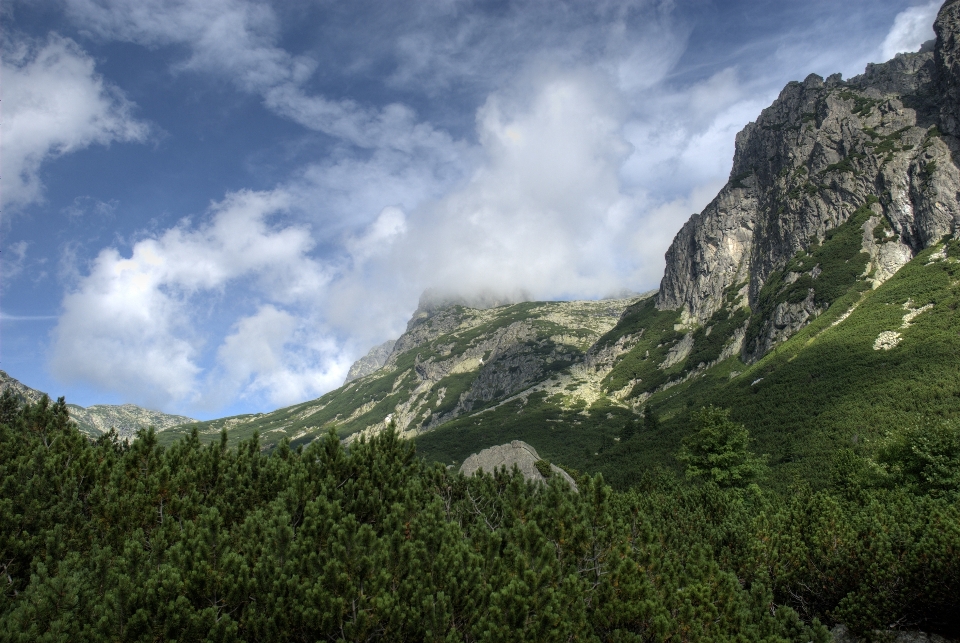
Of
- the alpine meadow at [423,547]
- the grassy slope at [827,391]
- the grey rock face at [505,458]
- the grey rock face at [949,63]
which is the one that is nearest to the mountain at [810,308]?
the grassy slope at [827,391]

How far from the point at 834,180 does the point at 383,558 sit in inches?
6929

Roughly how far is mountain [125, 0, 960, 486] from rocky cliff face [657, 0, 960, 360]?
0.44 meters

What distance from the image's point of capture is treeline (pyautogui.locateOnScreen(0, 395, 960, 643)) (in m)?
7.88

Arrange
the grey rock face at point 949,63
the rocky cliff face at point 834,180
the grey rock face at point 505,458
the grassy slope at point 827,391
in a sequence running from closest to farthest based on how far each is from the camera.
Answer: the grey rock face at point 505,458, the grassy slope at point 827,391, the rocky cliff face at point 834,180, the grey rock face at point 949,63

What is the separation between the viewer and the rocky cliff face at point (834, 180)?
11681cm

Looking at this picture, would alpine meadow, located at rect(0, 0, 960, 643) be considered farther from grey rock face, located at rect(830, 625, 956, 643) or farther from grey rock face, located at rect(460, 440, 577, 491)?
grey rock face, located at rect(460, 440, 577, 491)

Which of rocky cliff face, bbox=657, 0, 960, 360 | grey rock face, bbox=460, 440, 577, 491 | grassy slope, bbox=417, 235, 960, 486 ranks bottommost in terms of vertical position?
grassy slope, bbox=417, 235, 960, 486

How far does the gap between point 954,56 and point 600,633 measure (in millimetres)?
176796

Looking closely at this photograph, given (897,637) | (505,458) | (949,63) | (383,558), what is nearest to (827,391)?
(505,458)

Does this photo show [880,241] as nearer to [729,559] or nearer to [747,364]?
[747,364]

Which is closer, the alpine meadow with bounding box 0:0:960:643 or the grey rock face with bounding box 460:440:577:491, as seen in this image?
the alpine meadow with bounding box 0:0:960:643

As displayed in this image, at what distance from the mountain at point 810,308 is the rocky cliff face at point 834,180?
442 mm

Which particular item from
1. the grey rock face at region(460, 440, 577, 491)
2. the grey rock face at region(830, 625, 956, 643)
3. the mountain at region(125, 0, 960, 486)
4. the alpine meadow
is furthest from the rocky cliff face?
the grey rock face at region(830, 625, 956, 643)

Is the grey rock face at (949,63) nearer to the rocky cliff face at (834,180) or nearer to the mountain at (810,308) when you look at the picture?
the rocky cliff face at (834,180)
